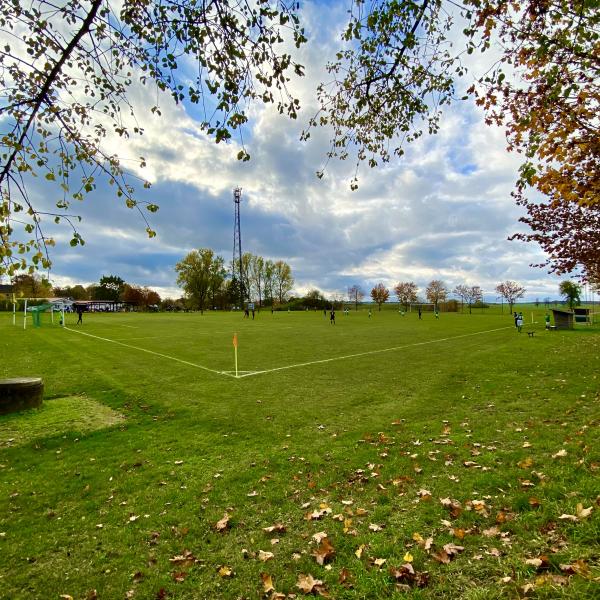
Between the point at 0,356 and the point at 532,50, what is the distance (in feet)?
79.5

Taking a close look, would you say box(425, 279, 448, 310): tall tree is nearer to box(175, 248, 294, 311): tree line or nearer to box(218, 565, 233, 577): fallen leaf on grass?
box(175, 248, 294, 311): tree line

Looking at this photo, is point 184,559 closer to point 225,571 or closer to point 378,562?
point 225,571

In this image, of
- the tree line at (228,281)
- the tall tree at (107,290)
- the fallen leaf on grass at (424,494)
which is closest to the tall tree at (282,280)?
the tree line at (228,281)

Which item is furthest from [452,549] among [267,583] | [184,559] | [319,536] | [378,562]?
[184,559]

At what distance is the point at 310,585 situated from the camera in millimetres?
3506

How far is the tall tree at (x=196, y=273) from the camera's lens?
352ft

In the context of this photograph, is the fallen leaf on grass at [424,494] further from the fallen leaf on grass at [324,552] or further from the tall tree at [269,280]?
the tall tree at [269,280]

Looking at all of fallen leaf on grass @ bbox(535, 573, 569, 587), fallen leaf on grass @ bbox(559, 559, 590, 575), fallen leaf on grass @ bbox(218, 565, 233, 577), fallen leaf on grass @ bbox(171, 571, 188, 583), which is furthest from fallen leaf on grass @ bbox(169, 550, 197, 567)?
fallen leaf on grass @ bbox(559, 559, 590, 575)

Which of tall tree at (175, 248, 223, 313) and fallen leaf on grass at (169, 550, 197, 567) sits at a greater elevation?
tall tree at (175, 248, 223, 313)

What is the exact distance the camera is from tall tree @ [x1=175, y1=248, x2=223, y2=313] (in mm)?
107438

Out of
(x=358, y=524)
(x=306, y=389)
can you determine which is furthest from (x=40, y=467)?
(x=306, y=389)

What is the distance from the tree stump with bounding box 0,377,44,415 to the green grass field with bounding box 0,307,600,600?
1.37 feet

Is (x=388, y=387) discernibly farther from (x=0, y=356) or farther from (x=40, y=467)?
(x=0, y=356)

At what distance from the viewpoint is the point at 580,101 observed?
5.78 m
